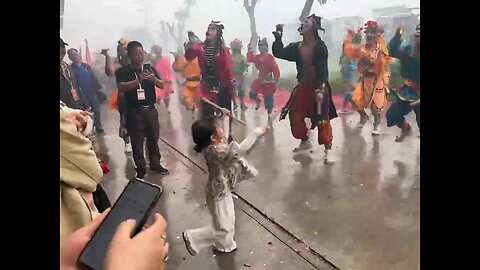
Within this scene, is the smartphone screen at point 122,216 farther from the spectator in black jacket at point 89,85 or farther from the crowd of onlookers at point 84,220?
the spectator in black jacket at point 89,85

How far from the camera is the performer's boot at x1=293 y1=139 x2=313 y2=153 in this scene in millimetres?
1135

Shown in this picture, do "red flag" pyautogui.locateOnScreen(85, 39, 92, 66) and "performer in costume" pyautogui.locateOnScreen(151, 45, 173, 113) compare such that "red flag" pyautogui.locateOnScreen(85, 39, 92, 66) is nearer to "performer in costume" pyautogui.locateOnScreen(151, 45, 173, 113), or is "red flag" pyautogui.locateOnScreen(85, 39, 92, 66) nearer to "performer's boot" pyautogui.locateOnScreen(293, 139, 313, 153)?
"performer in costume" pyautogui.locateOnScreen(151, 45, 173, 113)

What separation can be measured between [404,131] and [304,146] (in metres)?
0.23

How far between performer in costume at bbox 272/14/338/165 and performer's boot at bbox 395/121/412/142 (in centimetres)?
15

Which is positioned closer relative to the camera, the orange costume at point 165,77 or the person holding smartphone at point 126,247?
the person holding smartphone at point 126,247

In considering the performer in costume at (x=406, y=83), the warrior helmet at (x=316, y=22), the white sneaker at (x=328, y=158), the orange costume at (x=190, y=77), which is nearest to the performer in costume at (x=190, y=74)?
the orange costume at (x=190, y=77)

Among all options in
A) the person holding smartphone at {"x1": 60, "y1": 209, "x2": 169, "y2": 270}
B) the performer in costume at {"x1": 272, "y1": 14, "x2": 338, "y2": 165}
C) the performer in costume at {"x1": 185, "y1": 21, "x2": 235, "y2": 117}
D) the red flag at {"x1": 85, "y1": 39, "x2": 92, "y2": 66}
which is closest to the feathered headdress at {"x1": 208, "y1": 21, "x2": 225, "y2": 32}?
the performer in costume at {"x1": 185, "y1": 21, "x2": 235, "y2": 117}

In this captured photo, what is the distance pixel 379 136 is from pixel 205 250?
0.46m

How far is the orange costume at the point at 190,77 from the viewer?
40.8 inches

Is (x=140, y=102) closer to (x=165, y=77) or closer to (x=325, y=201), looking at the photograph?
(x=165, y=77)

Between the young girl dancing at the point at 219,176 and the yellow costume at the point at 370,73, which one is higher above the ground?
the yellow costume at the point at 370,73
